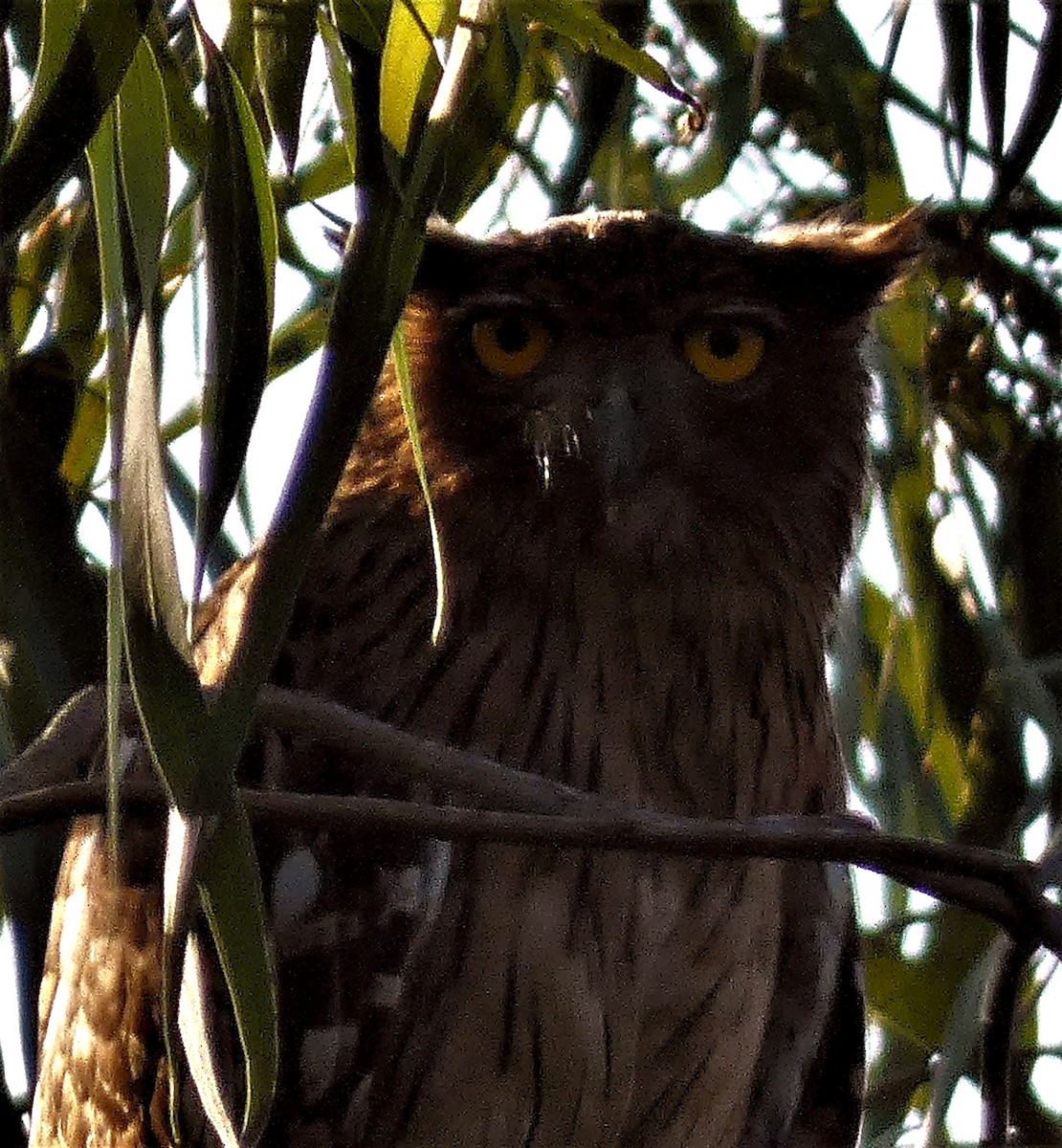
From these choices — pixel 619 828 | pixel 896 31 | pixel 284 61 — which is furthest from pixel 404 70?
pixel 896 31

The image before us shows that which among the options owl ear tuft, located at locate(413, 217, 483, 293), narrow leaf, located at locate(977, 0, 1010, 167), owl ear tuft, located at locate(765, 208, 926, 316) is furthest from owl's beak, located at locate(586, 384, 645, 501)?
narrow leaf, located at locate(977, 0, 1010, 167)

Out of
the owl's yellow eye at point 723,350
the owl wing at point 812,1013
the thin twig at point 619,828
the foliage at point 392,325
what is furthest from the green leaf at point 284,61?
the owl wing at point 812,1013

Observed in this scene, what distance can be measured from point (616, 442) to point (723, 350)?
0.24 m

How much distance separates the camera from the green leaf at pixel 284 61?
3.63 ft

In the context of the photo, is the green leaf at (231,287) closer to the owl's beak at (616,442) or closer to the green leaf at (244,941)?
the green leaf at (244,941)

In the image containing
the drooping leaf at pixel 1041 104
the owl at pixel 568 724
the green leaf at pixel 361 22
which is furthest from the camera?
the owl at pixel 568 724

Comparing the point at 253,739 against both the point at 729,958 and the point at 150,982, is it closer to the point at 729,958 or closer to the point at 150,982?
the point at 150,982

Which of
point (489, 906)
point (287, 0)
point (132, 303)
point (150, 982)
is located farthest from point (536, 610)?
point (132, 303)

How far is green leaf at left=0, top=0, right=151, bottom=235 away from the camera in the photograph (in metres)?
0.97

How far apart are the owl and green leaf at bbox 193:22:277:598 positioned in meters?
0.92

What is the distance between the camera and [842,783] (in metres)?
2.14

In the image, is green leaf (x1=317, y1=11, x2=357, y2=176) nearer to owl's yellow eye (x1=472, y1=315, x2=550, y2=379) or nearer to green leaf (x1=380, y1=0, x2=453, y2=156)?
green leaf (x1=380, y1=0, x2=453, y2=156)

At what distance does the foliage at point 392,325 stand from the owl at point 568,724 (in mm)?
89

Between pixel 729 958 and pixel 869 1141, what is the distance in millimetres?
211
